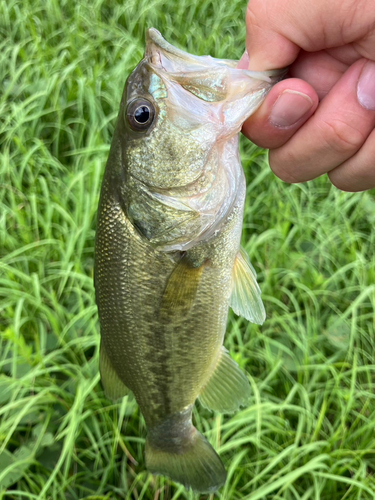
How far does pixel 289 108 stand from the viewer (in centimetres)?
128

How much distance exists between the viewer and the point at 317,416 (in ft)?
7.16

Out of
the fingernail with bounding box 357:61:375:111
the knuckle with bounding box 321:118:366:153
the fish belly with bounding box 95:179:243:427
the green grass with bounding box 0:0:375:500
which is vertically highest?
the fingernail with bounding box 357:61:375:111

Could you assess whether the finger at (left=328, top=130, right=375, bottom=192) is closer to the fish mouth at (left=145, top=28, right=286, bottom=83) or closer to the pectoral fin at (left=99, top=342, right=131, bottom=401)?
the fish mouth at (left=145, top=28, right=286, bottom=83)

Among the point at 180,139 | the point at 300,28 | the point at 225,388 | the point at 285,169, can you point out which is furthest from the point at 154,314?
the point at 300,28

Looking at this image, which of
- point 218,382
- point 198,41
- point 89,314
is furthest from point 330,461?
point 198,41

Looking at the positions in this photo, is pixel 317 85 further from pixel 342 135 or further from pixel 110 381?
pixel 110 381

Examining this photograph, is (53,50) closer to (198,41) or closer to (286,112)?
(198,41)

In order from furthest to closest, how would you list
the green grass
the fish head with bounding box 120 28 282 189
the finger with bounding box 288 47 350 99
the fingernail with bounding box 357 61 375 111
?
the green grass → the finger with bounding box 288 47 350 99 → the fingernail with bounding box 357 61 375 111 → the fish head with bounding box 120 28 282 189

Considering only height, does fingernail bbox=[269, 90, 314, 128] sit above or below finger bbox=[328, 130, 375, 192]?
above

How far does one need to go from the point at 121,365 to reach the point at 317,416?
1.24 m

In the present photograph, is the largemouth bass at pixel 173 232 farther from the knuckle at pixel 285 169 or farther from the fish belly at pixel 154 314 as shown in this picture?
Answer: the knuckle at pixel 285 169

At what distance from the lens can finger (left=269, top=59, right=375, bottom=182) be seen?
4.26 feet

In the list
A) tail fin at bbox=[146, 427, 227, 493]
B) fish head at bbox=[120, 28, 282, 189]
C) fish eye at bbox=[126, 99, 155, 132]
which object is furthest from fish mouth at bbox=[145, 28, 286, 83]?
tail fin at bbox=[146, 427, 227, 493]

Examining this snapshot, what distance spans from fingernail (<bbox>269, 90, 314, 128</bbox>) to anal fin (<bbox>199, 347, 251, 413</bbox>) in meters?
0.79
